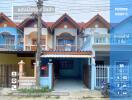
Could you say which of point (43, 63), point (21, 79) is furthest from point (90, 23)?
point (21, 79)

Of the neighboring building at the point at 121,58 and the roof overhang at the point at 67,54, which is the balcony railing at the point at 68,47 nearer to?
the roof overhang at the point at 67,54

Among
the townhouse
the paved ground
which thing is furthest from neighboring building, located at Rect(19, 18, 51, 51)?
the paved ground

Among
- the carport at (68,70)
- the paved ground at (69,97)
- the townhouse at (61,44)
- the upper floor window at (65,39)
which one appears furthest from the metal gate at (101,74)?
the upper floor window at (65,39)

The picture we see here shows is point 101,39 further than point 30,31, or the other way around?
point 30,31

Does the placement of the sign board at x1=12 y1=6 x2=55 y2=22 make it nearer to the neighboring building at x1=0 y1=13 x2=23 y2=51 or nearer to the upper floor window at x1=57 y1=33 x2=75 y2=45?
the neighboring building at x1=0 y1=13 x2=23 y2=51

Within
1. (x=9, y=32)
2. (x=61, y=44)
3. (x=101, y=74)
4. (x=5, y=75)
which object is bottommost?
(x=5, y=75)

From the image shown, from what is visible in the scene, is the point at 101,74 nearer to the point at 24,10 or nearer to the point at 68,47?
the point at 68,47

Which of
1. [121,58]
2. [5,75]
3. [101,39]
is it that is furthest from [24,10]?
[121,58]

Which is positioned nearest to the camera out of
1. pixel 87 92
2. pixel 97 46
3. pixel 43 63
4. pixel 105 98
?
pixel 105 98

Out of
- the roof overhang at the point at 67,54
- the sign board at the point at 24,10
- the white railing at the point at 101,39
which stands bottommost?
the roof overhang at the point at 67,54

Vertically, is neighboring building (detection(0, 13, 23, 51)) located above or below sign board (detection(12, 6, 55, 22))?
below

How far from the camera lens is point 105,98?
704 inches

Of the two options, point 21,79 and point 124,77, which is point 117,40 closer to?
point 124,77

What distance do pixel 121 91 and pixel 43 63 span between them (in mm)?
8624
